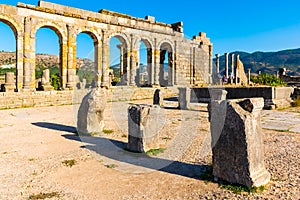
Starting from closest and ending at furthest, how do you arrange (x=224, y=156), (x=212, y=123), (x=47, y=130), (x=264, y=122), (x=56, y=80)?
(x=224, y=156)
(x=212, y=123)
(x=47, y=130)
(x=264, y=122)
(x=56, y=80)

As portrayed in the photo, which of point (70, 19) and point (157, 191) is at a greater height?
point (70, 19)

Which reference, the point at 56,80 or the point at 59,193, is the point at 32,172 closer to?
the point at 59,193

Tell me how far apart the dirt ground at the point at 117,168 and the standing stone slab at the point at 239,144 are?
0.74 ft

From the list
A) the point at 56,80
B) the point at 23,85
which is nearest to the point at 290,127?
the point at 23,85

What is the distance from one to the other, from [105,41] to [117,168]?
52.0 ft

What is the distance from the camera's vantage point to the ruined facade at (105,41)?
1482 centimetres

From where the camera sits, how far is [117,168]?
13.0 feet

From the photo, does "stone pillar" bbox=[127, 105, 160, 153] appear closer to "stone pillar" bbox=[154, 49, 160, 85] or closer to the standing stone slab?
the standing stone slab

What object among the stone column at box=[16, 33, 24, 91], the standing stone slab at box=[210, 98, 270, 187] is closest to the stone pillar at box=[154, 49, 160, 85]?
the stone column at box=[16, 33, 24, 91]

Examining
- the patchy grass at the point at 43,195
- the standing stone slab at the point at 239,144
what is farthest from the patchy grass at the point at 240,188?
the patchy grass at the point at 43,195

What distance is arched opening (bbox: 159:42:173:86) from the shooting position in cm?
2283

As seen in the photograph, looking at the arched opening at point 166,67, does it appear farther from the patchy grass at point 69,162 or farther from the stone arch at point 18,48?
the patchy grass at point 69,162

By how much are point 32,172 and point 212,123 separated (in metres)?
2.88

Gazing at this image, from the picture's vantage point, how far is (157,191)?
310cm
